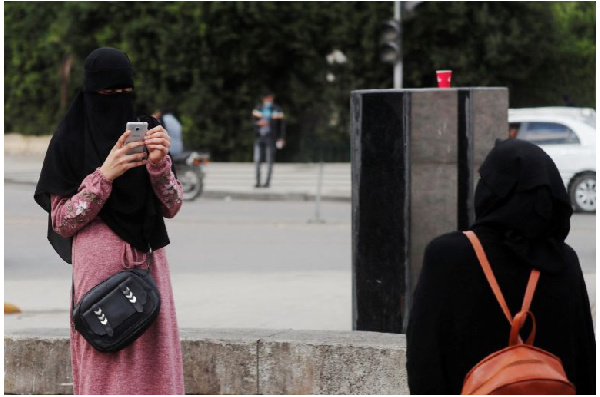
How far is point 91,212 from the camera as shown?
507 cm

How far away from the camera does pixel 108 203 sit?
515cm

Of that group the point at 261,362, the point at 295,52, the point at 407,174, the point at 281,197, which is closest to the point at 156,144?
the point at 261,362

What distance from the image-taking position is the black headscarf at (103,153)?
16.9 ft

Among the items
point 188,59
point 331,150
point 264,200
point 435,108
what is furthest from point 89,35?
point 435,108

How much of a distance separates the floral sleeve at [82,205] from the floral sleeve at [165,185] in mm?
174

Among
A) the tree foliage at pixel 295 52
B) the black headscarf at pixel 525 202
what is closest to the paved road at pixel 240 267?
the black headscarf at pixel 525 202

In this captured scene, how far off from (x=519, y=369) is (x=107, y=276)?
2.15m

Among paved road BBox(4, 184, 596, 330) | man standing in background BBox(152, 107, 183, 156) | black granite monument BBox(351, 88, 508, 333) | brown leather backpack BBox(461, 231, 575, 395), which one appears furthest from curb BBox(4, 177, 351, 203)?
brown leather backpack BBox(461, 231, 575, 395)

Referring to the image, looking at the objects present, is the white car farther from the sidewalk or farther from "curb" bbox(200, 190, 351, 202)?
"curb" bbox(200, 190, 351, 202)

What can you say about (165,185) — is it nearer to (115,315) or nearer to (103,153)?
(103,153)

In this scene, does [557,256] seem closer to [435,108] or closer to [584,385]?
[584,385]

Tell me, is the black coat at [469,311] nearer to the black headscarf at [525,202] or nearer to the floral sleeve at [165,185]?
the black headscarf at [525,202]

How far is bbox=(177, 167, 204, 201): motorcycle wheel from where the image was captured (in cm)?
2258

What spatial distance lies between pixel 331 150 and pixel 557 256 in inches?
1218
